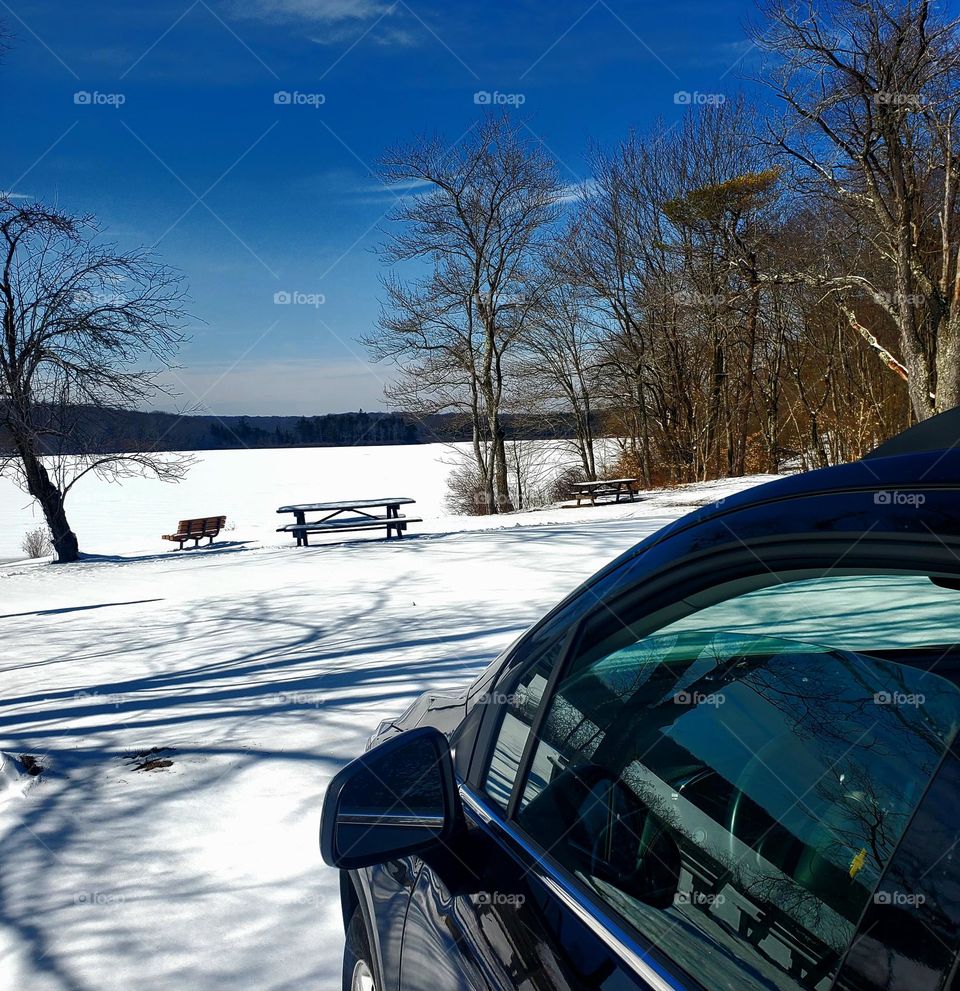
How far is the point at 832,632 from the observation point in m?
1.53

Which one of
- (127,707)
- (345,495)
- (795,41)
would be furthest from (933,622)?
(345,495)

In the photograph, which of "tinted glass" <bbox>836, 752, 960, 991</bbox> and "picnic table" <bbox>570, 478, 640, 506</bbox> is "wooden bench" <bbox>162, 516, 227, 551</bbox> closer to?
"picnic table" <bbox>570, 478, 640, 506</bbox>

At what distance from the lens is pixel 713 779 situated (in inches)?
49.6

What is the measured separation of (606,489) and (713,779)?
23.0 meters

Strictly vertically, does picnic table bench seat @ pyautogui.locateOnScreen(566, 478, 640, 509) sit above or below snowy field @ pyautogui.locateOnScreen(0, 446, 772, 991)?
above

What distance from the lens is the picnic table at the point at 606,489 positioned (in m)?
22.2

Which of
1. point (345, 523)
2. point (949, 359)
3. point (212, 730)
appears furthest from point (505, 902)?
point (949, 359)

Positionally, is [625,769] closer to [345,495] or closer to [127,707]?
[127,707]

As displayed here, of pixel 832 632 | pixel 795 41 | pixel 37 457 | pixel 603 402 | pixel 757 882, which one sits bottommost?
pixel 757 882

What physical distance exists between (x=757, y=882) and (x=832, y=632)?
603mm

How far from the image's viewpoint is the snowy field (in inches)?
112

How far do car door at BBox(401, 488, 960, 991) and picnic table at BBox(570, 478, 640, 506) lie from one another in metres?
20.6

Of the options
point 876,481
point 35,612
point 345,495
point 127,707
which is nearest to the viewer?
point 876,481

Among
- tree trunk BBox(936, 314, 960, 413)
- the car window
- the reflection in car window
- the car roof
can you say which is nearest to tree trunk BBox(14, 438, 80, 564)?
the reflection in car window
